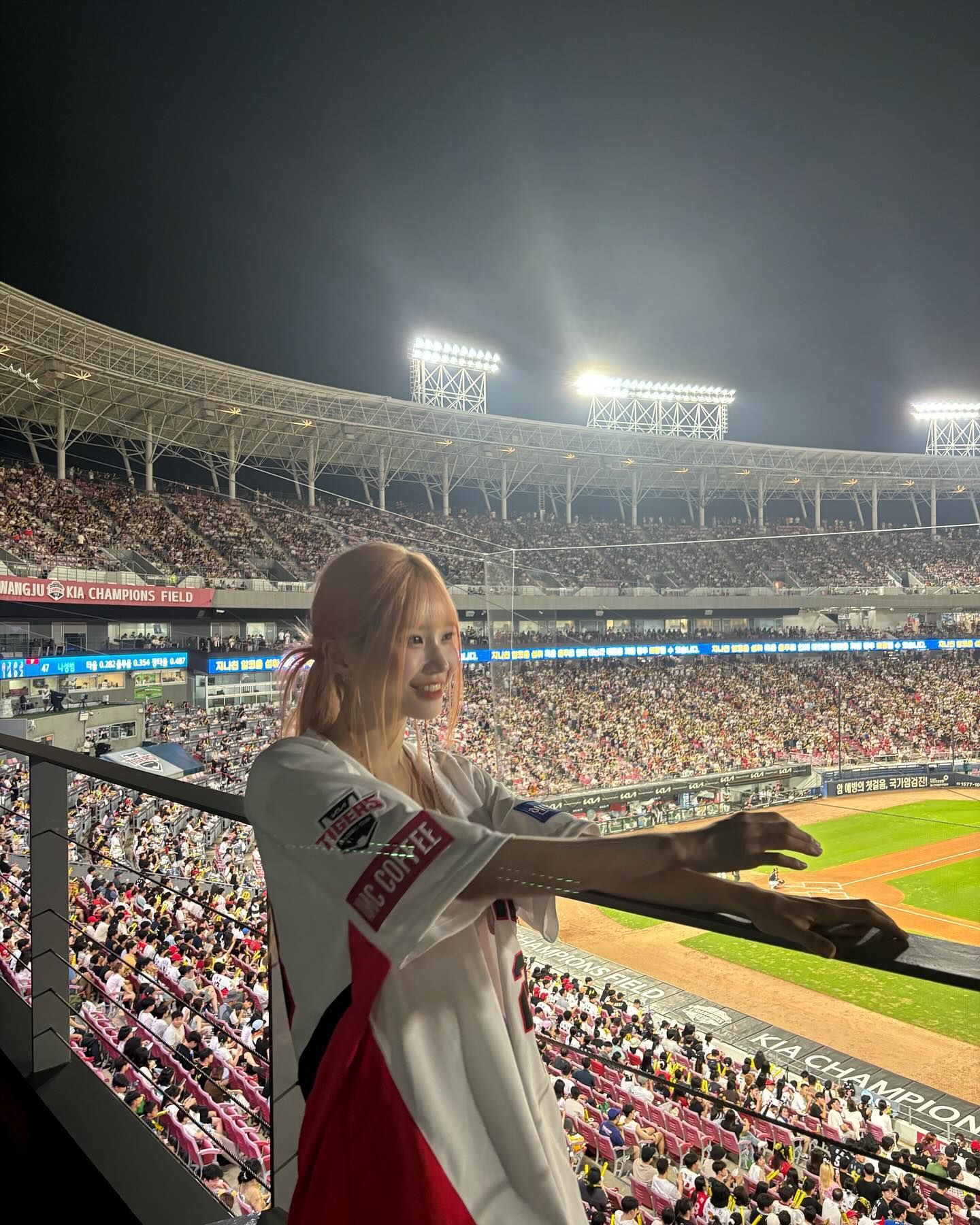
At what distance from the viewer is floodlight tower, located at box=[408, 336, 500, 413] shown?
25.7 metres

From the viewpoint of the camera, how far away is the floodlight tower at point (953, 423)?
88.4 ft

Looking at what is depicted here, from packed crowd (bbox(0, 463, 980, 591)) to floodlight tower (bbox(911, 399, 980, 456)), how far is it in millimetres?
8303

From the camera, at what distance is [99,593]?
15336mm

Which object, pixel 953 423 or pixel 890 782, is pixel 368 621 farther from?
pixel 953 423

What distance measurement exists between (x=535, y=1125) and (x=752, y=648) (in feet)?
45.3

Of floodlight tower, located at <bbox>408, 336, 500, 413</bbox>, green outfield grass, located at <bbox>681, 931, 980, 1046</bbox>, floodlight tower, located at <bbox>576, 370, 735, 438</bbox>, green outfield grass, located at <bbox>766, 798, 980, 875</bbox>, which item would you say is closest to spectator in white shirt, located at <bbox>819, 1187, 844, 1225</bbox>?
green outfield grass, located at <bbox>681, 931, 980, 1046</bbox>

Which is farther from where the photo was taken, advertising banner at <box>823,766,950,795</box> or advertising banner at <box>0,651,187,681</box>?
advertising banner at <box>0,651,187,681</box>

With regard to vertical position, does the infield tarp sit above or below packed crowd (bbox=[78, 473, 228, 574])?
below

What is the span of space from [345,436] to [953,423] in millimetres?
21708

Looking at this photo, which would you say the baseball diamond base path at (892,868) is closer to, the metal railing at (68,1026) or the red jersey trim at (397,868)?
the metal railing at (68,1026)

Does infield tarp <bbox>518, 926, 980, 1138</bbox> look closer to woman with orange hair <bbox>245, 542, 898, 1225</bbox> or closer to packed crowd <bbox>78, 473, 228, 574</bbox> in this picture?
woman with orange hair <bbox>245, 542, 898, 1225</bbox>

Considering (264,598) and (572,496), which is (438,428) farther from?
(264,598)

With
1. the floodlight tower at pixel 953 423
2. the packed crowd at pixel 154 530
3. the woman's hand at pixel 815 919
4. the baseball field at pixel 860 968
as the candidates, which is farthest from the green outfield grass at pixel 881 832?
the floodlight tower at pixel 953 423

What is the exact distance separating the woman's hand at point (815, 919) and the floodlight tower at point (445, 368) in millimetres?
24621
